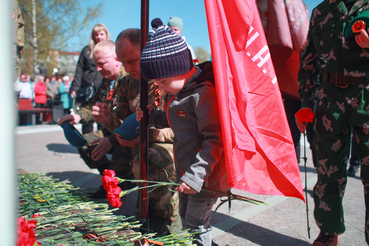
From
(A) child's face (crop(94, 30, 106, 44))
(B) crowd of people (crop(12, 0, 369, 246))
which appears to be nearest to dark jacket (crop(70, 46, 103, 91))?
(A) child's face (crop(94, 30, 106, 44))

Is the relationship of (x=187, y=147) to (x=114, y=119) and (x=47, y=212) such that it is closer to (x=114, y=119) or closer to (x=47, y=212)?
(x=47, y=212)

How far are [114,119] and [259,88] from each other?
1.54 meters

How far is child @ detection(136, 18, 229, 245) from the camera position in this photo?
1.42m

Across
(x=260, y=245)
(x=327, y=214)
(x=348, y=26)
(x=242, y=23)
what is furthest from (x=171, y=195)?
(x=348, y=26)

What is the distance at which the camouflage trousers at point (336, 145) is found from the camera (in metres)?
1.66

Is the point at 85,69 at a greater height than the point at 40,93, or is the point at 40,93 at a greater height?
the point at 40,93

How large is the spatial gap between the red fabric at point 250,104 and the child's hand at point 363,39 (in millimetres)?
545

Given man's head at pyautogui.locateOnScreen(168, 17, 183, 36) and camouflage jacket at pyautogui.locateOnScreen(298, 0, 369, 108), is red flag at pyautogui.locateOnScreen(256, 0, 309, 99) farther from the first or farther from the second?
man's head at pyautogui.locateOnScreen(168, 17, 183, 36)

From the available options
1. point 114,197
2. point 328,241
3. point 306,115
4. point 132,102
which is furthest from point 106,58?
point 328,241

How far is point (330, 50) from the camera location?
70.2 inches

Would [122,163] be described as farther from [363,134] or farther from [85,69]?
[85,69]

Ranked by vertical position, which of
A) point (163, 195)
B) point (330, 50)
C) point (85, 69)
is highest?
point (85, 69)

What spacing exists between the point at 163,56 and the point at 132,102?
1.08 meters

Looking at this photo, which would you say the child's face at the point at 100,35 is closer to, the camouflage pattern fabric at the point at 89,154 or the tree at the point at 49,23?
the camouflage pattern fabric at the point at 89,154
